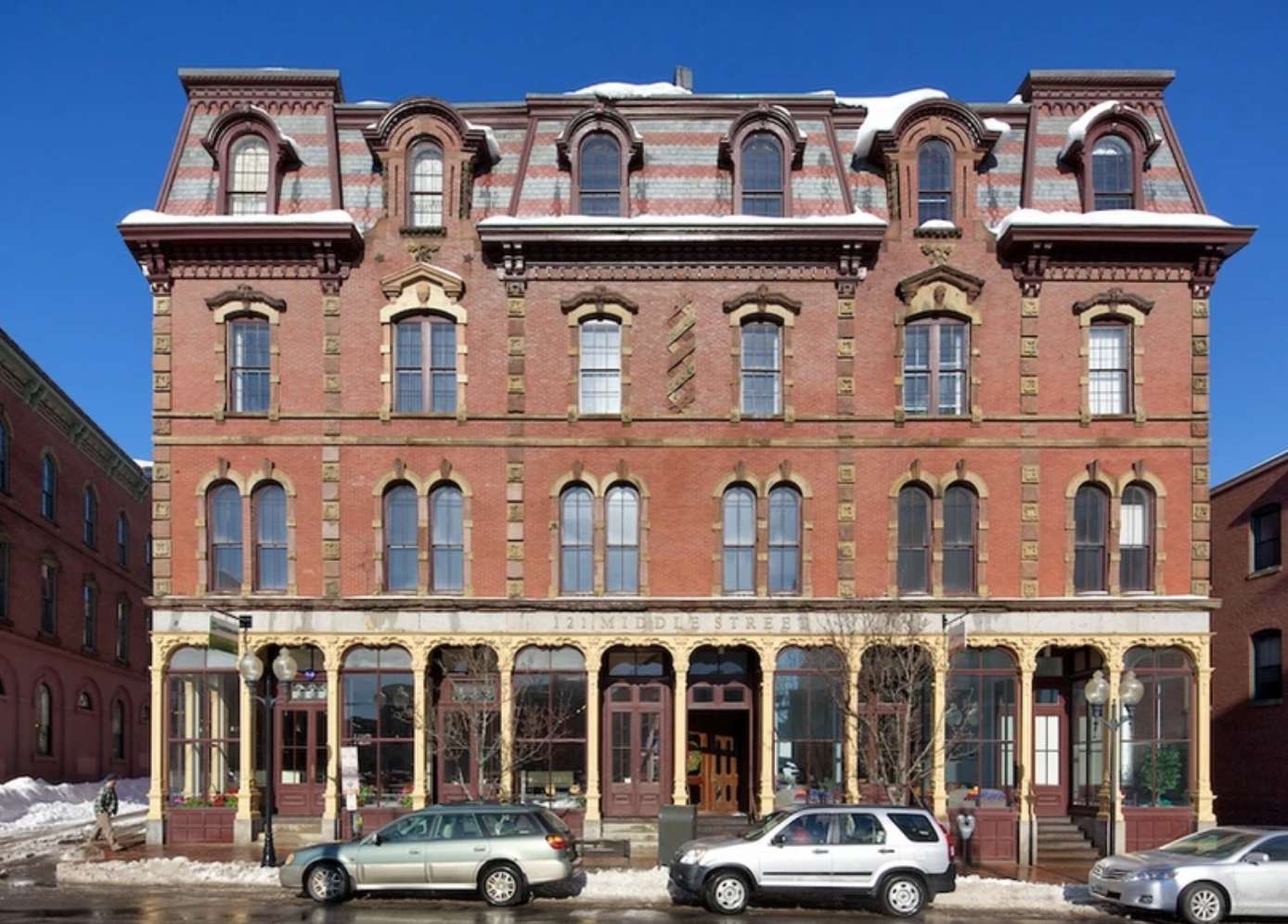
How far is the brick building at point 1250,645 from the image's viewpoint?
31.5 m

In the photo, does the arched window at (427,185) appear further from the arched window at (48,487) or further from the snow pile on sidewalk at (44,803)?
the arched window at (48,487)

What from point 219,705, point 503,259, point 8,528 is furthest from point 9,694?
point 503,259

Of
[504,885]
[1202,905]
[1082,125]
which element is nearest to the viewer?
[1202,905]

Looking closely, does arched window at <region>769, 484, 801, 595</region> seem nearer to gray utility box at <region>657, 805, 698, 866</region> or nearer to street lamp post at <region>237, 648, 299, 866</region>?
gray utility box at <region>657, 805, 698, 866</region>

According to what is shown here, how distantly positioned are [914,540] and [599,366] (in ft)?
25.2

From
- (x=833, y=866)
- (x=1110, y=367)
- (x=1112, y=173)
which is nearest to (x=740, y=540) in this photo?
(x=1110, y=367)

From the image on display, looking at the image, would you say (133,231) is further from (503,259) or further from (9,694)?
(9,694)

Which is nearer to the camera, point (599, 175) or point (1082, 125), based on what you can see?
point (1082, 125)

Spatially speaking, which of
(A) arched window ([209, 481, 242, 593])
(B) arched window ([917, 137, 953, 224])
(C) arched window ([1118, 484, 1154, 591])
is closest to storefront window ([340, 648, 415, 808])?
(A) arched window ([209, 481, 242, 593])

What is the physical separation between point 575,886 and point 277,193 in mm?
16305

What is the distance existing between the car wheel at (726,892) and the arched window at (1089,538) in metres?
11.9

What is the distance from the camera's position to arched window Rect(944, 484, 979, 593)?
27.7 m

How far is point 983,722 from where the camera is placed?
27562 millimetres

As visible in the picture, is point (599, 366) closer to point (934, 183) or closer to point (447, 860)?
point (934, 183)
